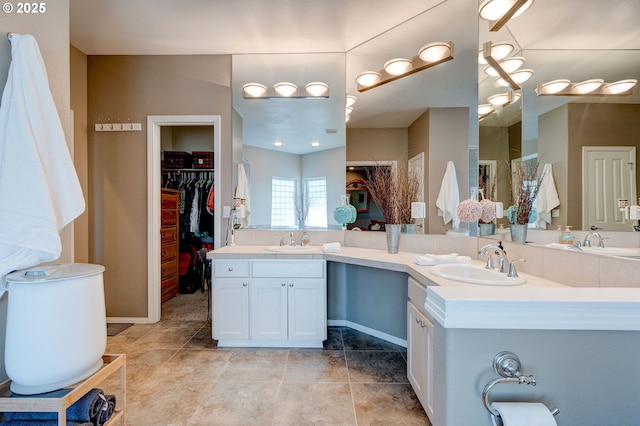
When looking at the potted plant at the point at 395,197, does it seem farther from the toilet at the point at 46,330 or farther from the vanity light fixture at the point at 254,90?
the toilet at the point at 46,330

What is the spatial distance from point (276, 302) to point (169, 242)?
2.21 m

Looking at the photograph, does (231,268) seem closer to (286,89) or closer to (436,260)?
(436,260)

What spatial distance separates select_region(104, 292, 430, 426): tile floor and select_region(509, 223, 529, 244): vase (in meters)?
1.21

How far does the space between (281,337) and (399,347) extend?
3.43 feet

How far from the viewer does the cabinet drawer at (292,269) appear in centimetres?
238

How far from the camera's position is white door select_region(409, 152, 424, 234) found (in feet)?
7.66

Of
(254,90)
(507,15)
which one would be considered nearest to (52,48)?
(254,90)

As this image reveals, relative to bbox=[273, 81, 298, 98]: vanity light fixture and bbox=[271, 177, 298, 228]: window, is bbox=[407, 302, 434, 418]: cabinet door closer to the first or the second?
bbox=[271, 177, 298, 228]: window

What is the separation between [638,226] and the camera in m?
1.17

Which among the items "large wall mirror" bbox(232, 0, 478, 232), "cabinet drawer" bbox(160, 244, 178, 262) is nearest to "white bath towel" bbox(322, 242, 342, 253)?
"large wall mirror" bbox(232, 0, 478, 232)

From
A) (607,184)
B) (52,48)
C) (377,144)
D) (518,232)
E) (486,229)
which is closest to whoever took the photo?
(607,184)

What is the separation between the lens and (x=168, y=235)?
3754mm

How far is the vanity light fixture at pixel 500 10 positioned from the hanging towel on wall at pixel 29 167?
8.12ft

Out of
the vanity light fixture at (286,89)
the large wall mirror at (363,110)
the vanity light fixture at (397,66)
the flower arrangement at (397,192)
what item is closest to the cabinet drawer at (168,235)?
the large wall mirror at (363,110)
